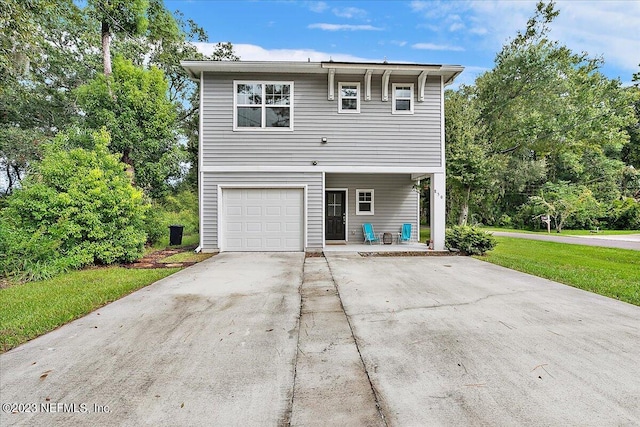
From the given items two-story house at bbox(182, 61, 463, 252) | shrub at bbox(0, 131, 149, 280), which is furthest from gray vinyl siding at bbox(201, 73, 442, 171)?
shrub at bbox(0, 131, 149, 280)

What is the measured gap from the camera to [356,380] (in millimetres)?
2453

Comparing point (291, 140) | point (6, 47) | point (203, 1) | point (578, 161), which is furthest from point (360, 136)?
point (578, 161)

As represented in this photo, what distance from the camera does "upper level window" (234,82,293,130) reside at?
Answer: 33.0 ft

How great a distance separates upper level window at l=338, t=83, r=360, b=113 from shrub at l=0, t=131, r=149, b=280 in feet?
21.7

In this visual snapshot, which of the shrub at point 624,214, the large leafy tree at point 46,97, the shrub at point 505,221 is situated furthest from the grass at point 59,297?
the shrub at point 624,214

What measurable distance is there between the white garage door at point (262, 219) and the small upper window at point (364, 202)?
9.87ft

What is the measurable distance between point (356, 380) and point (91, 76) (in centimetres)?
1998

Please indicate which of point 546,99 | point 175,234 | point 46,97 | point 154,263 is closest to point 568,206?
point 546,99

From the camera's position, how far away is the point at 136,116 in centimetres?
1031

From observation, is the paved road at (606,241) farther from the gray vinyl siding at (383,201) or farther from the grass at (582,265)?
the gray vinyl siding at (383,201)

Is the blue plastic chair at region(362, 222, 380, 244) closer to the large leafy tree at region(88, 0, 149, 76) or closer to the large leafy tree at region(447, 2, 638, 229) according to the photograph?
the large leafy tree at region(447, 2, 638, 229)

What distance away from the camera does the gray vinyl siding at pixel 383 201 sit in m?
12.3

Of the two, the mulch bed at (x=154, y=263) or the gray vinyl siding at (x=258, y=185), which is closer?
the mulch bed at (x=154, y=263)

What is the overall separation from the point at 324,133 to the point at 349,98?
1435 millimetres
